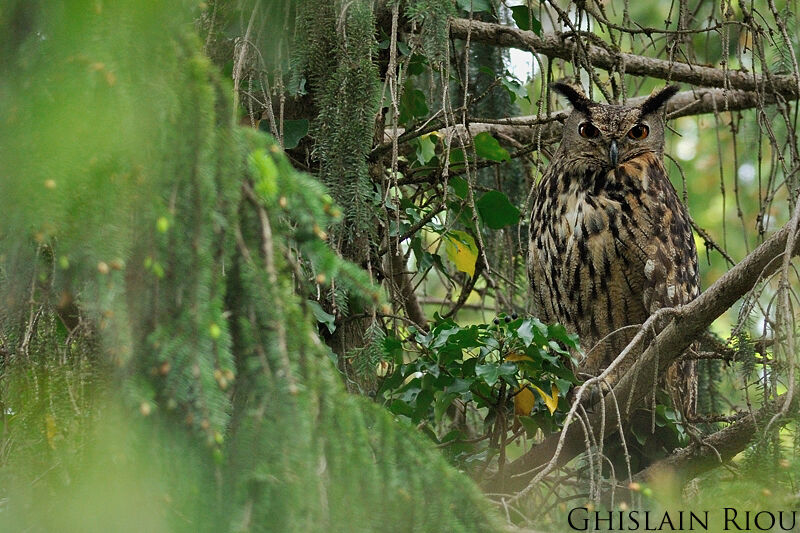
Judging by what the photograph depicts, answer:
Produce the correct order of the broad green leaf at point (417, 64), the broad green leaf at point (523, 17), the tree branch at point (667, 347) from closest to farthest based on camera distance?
the tree branch at point (667, 347) < the broad green leaf at point (417, 64) < the broad green leaf at point (523, 17)

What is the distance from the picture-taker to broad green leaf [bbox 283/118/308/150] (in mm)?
2443

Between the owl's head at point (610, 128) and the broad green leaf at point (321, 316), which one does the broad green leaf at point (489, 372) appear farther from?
the owl's head at point (610, 128)

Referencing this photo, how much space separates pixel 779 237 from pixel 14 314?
158 centimetres

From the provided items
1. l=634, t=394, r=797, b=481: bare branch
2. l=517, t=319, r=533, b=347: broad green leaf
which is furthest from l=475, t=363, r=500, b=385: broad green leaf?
l=634, t=394, r=797, b=481: bare branch

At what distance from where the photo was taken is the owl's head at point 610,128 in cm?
339

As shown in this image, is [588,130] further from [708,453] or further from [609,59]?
[708,453]

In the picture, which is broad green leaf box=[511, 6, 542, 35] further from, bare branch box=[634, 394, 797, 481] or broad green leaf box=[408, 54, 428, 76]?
bare branch box=[634, 394, 797, 481]

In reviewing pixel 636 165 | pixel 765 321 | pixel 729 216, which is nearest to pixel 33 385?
pixel 765 321

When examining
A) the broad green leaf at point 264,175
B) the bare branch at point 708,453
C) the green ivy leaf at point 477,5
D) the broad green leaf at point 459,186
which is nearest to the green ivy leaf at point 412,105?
the broad green leaf at point 459,186

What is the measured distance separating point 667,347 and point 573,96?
55.7 inches

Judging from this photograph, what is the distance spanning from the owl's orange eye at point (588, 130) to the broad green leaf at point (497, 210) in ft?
2.69

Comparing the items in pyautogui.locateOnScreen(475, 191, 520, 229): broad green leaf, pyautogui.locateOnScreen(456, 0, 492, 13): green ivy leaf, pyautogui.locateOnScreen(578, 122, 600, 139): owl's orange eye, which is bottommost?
pyautogui.locateOnScreen(475, 191, 520, 229): broad green leaf

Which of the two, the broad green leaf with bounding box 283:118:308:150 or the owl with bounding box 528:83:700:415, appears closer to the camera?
the broad green leaf with bounding box 283:118:308:150

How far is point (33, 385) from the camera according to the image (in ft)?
4.39
